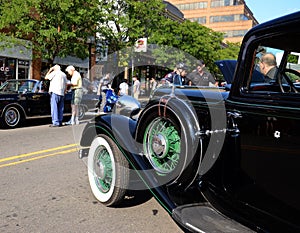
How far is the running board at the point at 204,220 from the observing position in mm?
2191

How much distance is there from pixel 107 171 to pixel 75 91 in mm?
6738

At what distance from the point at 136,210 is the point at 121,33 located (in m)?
16.0

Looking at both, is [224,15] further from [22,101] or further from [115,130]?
[115,130]

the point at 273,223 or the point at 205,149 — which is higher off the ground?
the point at 205,149

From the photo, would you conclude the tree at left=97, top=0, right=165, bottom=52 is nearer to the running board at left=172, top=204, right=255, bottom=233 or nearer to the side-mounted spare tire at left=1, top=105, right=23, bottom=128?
the side-mounted spare tire at left=1, top=105, right=23, bottom=128

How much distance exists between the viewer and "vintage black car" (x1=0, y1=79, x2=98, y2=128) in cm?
893

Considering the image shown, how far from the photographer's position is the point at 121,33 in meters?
18.2

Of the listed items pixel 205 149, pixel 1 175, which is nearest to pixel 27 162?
pixel 1 175

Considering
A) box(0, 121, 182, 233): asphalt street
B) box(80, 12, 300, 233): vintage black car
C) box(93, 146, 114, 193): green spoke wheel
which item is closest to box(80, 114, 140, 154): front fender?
box(80, 12, 300, 233): vintage black car

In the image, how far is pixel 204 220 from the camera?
91.4 inches

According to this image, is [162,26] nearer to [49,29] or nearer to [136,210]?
[49,29]

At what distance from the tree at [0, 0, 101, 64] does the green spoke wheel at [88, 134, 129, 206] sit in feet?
37.5

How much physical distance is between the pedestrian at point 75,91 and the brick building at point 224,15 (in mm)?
73324

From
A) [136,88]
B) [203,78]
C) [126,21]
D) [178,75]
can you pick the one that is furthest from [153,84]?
[126,21]
